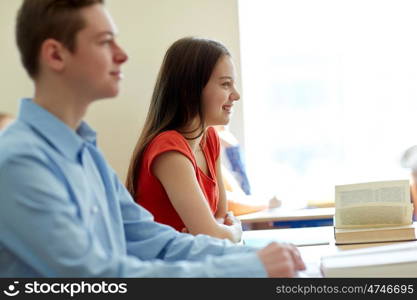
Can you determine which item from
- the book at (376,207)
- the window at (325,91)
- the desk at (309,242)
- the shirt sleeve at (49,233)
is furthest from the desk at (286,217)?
the shirt sleeve at (49,233)

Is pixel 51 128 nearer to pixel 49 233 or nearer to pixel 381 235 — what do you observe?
pixel 49 233

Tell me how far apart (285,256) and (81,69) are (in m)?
0.49

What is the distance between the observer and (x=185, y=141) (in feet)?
6.33

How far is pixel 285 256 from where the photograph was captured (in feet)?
3.67

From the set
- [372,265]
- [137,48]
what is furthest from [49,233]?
[137,48]

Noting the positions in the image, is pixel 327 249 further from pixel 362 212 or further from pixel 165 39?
pixel 165 39

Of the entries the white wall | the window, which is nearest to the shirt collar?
the white wall

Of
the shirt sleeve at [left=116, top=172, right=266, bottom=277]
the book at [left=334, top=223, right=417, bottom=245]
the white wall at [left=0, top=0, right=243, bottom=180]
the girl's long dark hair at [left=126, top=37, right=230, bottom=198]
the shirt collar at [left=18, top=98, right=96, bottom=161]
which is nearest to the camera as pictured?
the shirt collar at [left=18, top=98, right=96, bottom=161]

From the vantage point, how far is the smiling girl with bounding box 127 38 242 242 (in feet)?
5.92

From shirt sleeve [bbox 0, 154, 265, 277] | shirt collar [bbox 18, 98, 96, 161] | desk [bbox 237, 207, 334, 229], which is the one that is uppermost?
shirt collar [bbox 18, 98, 96, 161]

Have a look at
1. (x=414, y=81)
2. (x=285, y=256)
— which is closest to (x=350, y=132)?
(x=414, y=81)

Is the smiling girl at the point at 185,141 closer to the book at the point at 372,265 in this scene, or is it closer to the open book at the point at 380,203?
the open book at the point at 380,203

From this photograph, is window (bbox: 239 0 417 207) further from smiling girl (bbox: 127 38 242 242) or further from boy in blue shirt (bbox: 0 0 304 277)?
boy in blue shirt (bbox: 0 0 304 277)

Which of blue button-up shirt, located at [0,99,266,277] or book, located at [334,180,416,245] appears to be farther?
book, located at [334,180,416,245]
